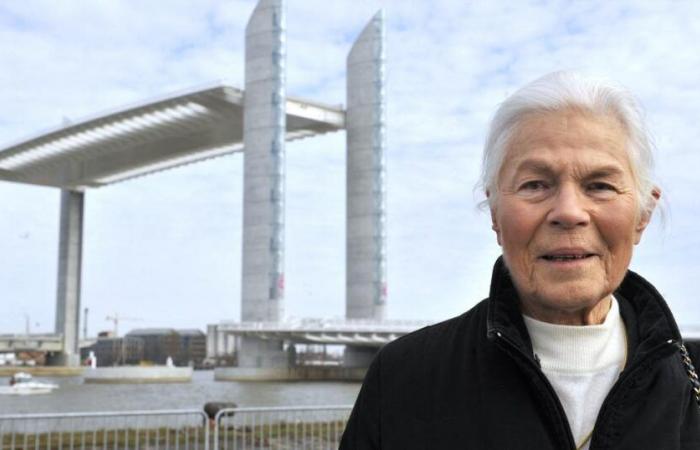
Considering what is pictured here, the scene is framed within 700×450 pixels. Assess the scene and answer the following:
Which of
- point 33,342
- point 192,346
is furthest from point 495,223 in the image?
point 192,346

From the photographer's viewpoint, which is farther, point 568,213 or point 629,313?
point 629,313

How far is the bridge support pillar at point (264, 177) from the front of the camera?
51.8m

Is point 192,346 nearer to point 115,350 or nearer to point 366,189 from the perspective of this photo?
point 115,350

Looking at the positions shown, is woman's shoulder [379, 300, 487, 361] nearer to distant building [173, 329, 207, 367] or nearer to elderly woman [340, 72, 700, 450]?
elderly woman [340, 72, 700, 450]

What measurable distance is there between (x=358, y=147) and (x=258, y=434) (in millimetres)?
50366

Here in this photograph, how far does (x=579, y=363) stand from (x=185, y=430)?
7533mm

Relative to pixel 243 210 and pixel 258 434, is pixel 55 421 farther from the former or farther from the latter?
pixel 243 210

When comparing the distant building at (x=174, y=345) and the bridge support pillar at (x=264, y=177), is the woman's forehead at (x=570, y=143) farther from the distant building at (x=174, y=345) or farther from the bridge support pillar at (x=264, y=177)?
Result: the distant building at (x=174, y=345)

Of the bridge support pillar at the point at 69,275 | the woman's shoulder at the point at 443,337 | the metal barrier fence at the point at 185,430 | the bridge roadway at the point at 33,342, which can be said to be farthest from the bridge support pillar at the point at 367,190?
the woman's shoulder at the point at 443,337

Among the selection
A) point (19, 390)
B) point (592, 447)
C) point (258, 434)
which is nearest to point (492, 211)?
point (592, 447)

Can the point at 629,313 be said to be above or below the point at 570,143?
below

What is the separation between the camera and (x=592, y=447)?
1.40 m

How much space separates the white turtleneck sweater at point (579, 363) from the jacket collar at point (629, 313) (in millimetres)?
32

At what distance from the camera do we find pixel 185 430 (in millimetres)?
8609
